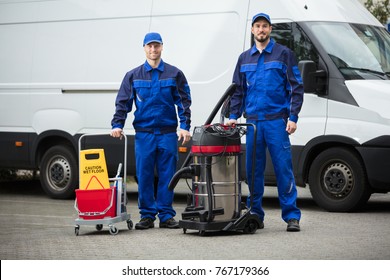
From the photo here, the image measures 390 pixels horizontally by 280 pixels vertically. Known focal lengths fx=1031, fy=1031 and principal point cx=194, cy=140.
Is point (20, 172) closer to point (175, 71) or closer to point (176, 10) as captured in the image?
point (176, 10)

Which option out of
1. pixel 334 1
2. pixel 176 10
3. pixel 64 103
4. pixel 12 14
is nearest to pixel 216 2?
pixel 176 10

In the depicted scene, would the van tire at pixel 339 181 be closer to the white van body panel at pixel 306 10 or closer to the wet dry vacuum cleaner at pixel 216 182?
the white van body panel at pixel 306 10

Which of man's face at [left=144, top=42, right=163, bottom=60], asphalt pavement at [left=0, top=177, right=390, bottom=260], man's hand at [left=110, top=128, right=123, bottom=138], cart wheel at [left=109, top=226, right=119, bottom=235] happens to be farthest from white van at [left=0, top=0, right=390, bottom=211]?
cart wheel at [left=109, top=226, right=119, bottom=235]

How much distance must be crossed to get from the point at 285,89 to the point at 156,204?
1876mm

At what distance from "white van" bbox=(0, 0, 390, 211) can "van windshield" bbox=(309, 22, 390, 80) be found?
0.6 inches

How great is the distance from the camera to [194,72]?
1341cm

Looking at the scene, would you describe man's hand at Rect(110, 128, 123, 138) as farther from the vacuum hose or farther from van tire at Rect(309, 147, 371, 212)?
van tire at Rect(309, 147, 371, 212)

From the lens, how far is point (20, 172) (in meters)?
19.4

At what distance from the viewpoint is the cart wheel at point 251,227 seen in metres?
10.0

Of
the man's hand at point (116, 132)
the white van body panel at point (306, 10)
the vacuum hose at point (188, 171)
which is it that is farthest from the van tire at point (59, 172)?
the vacuum hose at point (188, 171)

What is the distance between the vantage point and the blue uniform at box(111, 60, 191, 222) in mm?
10578

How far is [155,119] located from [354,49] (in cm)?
325

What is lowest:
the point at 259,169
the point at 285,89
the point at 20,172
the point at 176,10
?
the point at 20,172

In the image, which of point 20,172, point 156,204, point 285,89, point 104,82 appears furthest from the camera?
point 20,172
